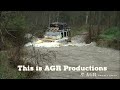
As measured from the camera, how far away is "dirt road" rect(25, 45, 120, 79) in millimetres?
7312

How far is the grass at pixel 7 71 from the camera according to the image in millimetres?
7309

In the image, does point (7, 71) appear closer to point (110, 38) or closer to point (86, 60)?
point (86, 60)

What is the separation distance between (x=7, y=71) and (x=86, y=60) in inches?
60.9

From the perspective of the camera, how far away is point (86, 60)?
790 cm

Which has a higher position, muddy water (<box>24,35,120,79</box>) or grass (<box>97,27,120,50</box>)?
grass (<box>97,27,120,50</box>)

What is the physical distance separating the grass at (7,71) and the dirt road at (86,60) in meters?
0.31

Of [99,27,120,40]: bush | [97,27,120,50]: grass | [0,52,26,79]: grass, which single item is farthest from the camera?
[97,27,120,50]: grass

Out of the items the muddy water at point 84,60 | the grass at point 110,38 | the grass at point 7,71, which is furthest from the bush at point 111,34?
the grass at point 7,71

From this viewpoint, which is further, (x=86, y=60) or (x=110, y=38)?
(x=110, y=38)

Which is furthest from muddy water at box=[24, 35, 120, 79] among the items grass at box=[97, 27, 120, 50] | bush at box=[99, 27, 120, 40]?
bush at box=[99, 27, 120, 40]

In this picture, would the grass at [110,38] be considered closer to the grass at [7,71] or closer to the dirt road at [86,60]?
the dirt road at [86,60]

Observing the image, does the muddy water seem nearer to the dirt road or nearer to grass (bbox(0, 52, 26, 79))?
the dirt road

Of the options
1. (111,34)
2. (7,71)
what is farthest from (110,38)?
(7,71)

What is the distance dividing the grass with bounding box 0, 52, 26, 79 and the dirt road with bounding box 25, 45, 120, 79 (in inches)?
12.4
